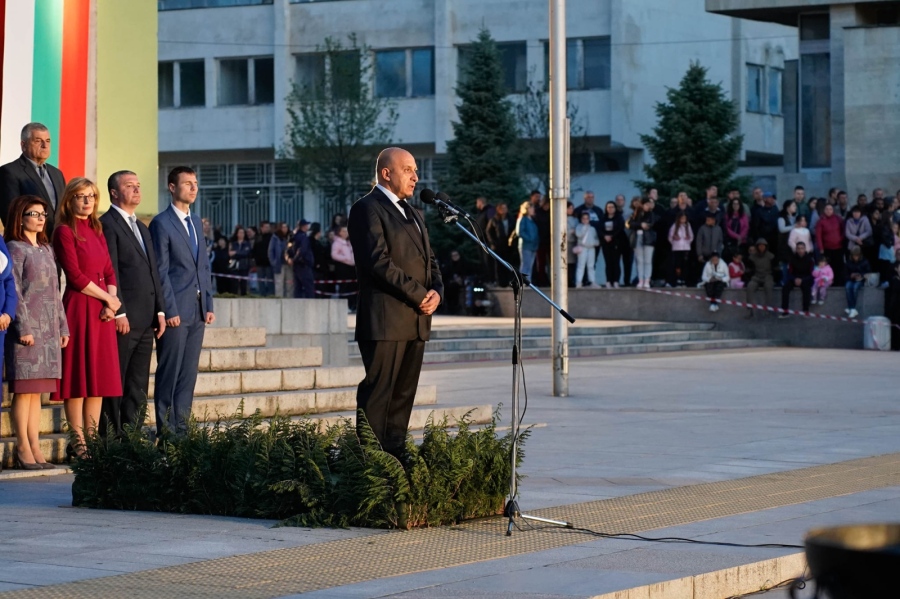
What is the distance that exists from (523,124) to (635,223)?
61.8ft

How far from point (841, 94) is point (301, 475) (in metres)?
29.6

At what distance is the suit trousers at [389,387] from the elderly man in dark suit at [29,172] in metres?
4.13

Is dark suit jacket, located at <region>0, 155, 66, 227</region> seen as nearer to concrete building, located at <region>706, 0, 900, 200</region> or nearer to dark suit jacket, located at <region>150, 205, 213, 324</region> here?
dark suit jacket, located at <region>150, 205, 213, 324</region>

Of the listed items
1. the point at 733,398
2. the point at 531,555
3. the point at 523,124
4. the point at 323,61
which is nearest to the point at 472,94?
the point at 523,124

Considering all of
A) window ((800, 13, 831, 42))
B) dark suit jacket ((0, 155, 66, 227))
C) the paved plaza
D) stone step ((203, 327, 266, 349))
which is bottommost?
the paved plaza

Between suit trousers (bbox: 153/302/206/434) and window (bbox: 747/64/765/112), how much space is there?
45.6 metres

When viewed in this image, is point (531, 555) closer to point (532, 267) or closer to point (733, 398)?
point (733, 398)

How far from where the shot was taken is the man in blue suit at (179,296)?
11750 millimetres

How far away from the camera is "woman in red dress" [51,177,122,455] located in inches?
438

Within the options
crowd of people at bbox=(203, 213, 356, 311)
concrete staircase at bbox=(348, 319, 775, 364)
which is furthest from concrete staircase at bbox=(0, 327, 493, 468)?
crowd of people at bbox=(203, 213, 356, 311)

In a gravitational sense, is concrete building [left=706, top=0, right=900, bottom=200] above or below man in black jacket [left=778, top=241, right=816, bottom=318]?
above

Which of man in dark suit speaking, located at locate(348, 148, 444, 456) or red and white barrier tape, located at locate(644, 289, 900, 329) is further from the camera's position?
red and white barrier tape, located at locate(644, 289, 900, 329)

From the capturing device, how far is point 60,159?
15.4 m

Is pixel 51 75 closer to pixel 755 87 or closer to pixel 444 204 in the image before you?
pixel 444 204
